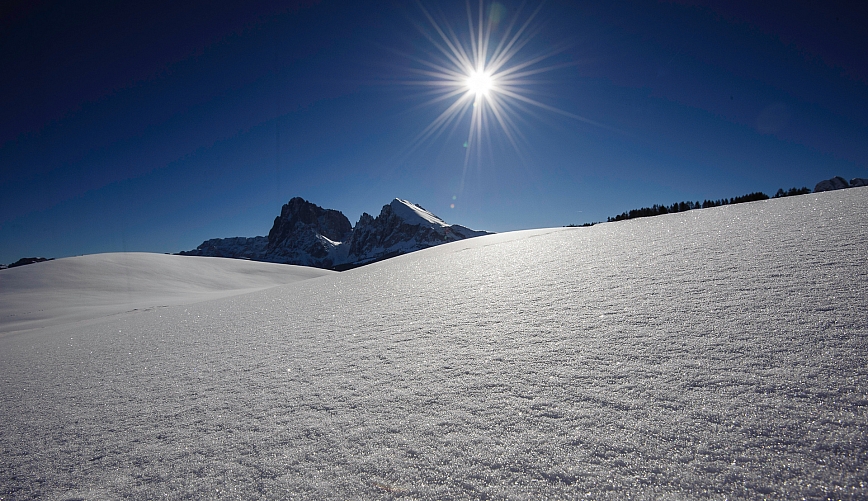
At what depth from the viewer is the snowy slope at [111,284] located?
856cm

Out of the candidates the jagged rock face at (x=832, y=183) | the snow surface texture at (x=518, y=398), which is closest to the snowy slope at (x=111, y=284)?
the snow surface texture at (x=518, y=398)

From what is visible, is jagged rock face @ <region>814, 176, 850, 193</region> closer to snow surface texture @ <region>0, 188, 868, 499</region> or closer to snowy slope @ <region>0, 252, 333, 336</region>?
snow surface texture @ <region>0, 188, 868, 499</region>

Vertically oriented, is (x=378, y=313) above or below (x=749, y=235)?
below

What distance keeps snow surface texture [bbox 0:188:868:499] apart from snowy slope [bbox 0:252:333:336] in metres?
7.38

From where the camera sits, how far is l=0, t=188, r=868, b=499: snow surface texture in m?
1.10

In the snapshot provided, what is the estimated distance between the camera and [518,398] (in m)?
1.55

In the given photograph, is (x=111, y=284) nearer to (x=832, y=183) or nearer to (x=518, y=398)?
(x=518, y=398)

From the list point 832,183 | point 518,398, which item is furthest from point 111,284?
point 832,183

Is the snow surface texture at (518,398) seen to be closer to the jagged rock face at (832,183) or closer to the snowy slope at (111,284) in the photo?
the snowy slope at (111,284)

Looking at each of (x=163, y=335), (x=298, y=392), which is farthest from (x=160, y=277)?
(x=298, y=392)

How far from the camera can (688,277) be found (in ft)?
8.92

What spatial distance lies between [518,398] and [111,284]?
1589 centimetres

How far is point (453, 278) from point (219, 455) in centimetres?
329

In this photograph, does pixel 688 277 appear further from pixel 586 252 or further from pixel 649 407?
pixel 649 407
